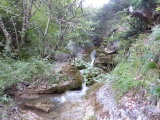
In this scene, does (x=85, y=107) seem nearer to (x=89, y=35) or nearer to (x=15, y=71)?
(x=15, y=71)

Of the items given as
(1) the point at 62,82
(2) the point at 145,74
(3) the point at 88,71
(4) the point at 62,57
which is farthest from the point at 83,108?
(4) the point at 62,57

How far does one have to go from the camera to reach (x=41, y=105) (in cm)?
501

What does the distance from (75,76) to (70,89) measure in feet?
2.07

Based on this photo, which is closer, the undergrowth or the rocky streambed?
the rocky streambed

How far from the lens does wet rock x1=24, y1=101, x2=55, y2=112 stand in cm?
484

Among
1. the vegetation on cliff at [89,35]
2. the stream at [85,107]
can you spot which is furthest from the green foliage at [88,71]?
the stream at [85,107]

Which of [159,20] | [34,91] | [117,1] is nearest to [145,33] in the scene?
[159,20]

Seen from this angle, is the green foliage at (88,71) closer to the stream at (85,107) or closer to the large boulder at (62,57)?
the stream at (85,107)

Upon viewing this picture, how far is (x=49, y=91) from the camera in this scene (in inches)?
243

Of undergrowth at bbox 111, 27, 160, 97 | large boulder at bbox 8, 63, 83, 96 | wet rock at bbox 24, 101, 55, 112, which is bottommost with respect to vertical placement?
wet rock at bbox 24, 101, 55, 112

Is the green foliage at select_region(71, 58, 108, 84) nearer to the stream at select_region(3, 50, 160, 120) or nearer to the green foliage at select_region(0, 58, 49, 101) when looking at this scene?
the stream at select_region(3, 50, 160, 120)

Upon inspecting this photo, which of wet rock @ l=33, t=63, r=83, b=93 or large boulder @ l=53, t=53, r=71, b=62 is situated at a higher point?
large boulder @ l=53, t=53, r=71, b=62

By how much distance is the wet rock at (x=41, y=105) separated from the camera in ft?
15.9

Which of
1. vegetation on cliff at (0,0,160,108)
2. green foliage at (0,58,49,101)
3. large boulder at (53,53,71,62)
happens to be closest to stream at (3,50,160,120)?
vegetation on cliff at (0,0,160,108)
